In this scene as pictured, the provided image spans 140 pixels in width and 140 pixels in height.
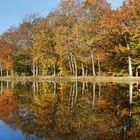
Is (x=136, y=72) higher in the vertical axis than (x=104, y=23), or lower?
lower

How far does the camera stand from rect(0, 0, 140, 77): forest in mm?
53469

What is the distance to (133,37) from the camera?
5253 cm

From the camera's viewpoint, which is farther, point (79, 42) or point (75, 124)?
point (79, 42)

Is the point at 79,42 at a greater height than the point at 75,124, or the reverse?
the point at 79,42

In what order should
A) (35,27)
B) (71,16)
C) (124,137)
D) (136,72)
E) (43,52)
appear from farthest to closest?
(35,27)
(43,52)
(71,16)
(136,72)
(124,137)

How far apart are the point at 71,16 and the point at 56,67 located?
19243 millimetres

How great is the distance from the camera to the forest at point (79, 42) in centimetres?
5347

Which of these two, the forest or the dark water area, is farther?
the forest

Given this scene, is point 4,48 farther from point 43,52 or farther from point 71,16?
point 71,16

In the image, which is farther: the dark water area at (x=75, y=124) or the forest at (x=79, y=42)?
the forest at (x=79, y=42)

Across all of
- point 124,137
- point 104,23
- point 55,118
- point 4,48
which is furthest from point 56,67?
point 124,137

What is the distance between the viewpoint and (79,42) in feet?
→ 214

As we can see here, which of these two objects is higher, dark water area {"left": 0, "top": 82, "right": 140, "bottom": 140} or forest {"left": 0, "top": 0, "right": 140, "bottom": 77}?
forest {"left": 0, "top": 0, "right": 140, "bottom": 77}

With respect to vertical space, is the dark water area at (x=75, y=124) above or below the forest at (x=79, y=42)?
below
